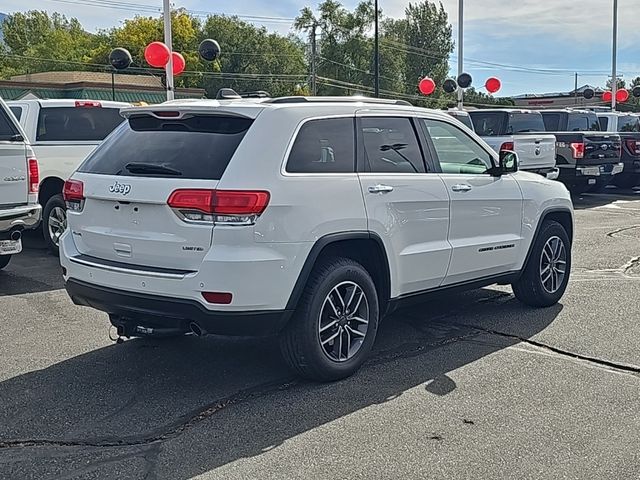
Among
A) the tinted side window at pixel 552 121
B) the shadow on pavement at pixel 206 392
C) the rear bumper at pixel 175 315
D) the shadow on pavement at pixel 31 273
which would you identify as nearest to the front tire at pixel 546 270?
the shadow on pavement at pixel 206 392

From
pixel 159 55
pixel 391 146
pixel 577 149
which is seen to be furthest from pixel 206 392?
pixel 577 149

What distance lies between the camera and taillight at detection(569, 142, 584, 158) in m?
16.4

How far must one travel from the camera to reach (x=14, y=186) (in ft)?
25.7

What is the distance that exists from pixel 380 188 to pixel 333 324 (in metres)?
0.98

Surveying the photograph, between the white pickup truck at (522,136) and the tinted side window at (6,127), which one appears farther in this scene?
the white pickup truck at (522,136)

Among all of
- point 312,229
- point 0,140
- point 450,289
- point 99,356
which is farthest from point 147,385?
point 0,140

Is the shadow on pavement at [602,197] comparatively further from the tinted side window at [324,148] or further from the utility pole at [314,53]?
the utility pole at [314,53]

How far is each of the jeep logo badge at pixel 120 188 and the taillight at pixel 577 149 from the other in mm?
13500

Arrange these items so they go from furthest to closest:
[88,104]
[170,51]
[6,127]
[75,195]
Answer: [170,51] < [88,104] < [6,127] < [75,195]

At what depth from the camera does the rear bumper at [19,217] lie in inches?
302

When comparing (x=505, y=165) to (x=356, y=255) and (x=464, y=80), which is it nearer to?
(x=356, y=255)

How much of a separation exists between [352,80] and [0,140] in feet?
220

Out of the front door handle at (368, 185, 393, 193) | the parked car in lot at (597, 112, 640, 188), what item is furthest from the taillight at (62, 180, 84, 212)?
the parked car in lot at (597, 112, 640, 188)

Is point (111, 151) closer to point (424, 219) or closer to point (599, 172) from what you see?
point (424, 219)
